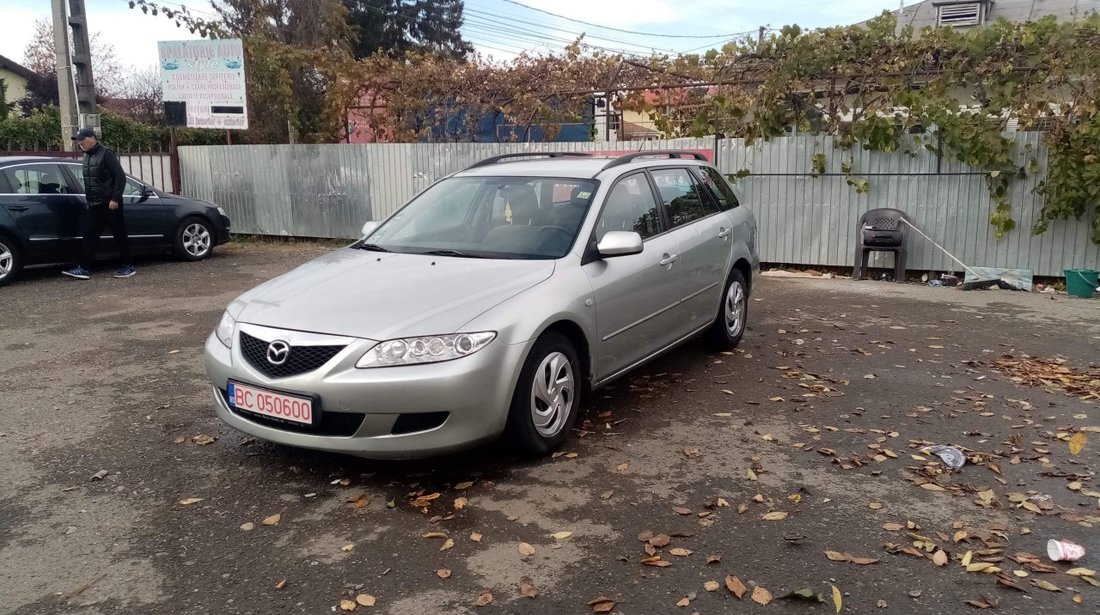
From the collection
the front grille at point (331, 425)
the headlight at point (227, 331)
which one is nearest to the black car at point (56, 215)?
the headlight at point (227, 331)

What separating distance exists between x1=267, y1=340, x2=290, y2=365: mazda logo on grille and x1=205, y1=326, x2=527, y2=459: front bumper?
0.09 metres

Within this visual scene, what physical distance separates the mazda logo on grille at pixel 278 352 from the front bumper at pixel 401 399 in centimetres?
9

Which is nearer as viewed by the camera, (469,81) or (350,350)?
(350,350)

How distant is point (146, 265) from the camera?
1183 cm

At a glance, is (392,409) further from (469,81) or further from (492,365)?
(469,81)

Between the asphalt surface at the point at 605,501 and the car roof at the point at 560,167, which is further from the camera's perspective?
the car roof at the point at 560,167

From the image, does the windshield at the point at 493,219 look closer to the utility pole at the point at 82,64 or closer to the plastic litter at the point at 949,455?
the plastic litter at the point at 949,455

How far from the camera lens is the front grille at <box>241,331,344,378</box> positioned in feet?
12.9

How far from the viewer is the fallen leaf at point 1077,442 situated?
4625mm

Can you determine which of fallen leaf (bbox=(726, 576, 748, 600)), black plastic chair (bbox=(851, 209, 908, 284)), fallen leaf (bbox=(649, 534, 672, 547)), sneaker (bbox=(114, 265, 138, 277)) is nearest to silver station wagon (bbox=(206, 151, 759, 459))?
fallen leaf (bbox=(649, 534, 672, 547))

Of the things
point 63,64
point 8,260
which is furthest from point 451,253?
point 63,64

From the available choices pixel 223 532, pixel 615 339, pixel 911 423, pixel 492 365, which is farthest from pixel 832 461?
pixel 223 532

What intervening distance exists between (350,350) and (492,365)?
2.15 feet

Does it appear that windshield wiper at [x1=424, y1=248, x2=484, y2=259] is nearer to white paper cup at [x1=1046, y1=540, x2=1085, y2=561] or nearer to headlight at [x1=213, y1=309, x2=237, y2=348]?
headlight at [x1=213, y1=309, x2=237, y2=348]
